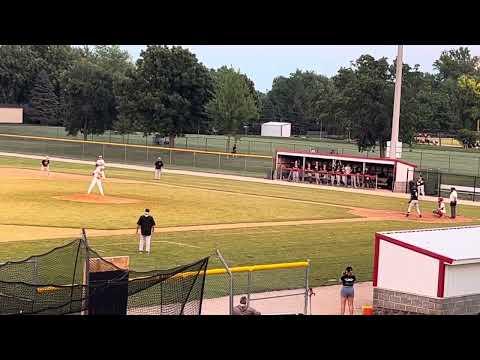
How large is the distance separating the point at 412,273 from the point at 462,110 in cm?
5760

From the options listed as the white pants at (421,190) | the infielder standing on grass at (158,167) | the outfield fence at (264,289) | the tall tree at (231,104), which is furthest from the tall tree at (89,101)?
the outfield fence at (264,289)

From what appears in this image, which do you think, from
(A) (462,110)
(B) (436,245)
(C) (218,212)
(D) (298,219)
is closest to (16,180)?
(C) (218,212)

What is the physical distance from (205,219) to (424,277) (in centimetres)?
1372

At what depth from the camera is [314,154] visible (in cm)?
4512

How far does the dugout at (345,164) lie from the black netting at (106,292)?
29725 mm

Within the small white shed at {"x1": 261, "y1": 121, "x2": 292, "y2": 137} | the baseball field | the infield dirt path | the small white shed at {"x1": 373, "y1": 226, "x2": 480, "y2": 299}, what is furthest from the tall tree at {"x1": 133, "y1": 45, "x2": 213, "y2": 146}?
the small white shed at {"x1": 373, "y1": 226, "x2": 480, "y2": 299}

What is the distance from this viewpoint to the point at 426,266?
15375 millimetres

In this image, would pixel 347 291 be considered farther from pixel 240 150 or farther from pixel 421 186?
pixel 240 150

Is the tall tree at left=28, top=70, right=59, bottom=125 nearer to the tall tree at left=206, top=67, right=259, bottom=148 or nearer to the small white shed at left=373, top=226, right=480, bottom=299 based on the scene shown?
the tall tree at left=206, top=67, right=259, bottom=148

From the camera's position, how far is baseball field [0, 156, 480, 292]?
21.5m

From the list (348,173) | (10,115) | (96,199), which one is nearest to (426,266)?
(96,199)
